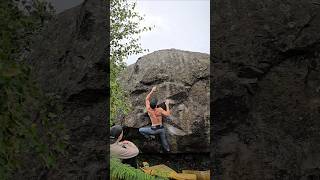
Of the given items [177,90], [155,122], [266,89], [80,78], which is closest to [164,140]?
[155,122]

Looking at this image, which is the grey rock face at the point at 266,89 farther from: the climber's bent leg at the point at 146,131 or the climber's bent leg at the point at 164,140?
the climber's bent leg at the point at 146,131

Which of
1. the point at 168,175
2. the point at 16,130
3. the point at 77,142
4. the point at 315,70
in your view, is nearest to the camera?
the point at 16,130

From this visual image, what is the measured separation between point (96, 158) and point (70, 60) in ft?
3.22

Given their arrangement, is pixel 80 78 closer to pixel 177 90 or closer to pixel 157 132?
pixel 157 132

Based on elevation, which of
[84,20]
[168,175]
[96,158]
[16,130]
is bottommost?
[168,175]

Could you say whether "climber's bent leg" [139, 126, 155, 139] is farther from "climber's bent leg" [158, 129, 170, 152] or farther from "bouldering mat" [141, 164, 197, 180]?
"bouldering mat" [141, 164, 197, 180]

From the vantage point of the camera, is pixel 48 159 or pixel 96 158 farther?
pixel 96 158

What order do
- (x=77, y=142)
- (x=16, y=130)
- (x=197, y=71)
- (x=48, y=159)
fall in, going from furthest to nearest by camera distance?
(x=197, y=71), (x=77, y=142), (x=48, y=159), (x=16, y=130)

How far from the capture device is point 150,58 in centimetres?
1448

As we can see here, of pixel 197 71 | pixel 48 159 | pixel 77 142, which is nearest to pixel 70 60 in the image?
pixel 77 142

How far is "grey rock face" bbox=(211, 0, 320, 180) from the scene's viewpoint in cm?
430

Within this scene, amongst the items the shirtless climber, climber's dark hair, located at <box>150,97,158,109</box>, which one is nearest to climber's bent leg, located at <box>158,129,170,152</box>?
the shirtless climber

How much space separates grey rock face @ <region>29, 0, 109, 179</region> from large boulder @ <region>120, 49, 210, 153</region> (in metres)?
8.69

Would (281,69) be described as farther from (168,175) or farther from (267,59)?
(168,175)
